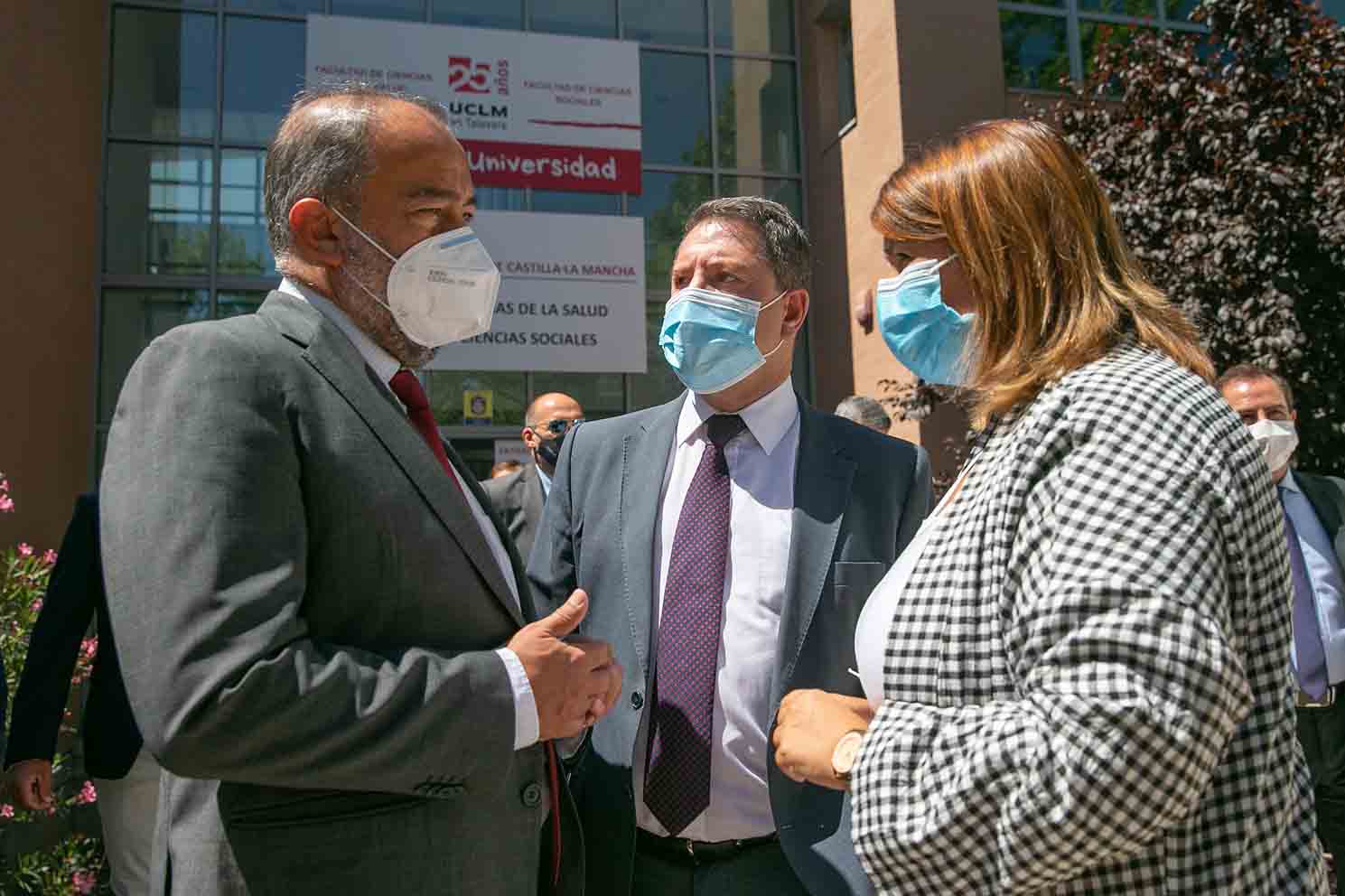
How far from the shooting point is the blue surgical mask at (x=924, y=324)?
5.92 feet

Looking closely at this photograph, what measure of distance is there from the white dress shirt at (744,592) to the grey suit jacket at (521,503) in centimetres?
234

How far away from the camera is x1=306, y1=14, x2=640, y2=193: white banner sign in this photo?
10.7 meters

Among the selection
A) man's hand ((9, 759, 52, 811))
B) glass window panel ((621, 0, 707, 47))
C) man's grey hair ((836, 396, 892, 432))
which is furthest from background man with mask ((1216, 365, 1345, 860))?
glass window panel ((621, 0, 707, 47))

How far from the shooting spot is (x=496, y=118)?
11023 mm

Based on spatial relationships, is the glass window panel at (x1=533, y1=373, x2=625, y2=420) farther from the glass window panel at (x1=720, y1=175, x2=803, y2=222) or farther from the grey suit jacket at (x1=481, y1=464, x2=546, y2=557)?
the grey suit jacket at (x1=481, y1=464, x2=546, y2=557)

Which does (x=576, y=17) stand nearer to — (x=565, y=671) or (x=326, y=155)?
(x=326, y=155)

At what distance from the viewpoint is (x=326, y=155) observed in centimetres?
185

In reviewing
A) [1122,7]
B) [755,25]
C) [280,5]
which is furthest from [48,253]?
[1122,7]

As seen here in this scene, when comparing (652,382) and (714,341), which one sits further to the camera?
(652,382)

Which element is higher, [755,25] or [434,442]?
[755,25]

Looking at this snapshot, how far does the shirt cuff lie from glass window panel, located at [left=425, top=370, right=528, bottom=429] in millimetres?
9531

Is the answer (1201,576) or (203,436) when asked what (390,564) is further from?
(1201,576)

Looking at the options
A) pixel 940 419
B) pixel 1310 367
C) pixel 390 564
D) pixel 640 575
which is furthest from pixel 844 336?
pixel 390 564

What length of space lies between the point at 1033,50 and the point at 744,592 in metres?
9.74
